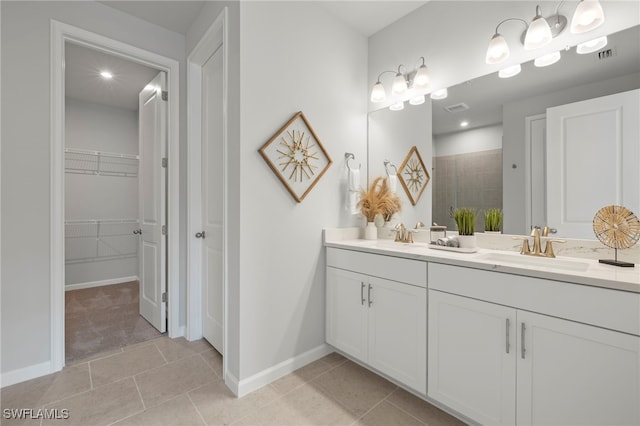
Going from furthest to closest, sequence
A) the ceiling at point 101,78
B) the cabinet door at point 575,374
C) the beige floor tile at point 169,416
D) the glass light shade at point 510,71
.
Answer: the ceiling at point 101,78
the glass light shade at point 510,71
the beige floor tile at point 169,416
the cabinet door at point 575,374

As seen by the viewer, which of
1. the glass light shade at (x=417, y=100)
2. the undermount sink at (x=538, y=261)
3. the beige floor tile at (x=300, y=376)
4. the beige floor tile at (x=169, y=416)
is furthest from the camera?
the glass light shade at (x=417, y=100)

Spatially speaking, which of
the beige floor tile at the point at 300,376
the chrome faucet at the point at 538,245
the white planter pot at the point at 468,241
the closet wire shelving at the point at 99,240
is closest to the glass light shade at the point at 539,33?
the chrome faucet at the point at 538,245

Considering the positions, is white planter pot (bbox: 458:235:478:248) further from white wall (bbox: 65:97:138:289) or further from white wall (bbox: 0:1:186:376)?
white wall (bbox: 65:97:138:289)

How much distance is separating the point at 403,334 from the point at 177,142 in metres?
2.37

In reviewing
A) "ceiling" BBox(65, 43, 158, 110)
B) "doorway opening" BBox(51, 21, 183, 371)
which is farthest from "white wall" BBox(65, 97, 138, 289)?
"ceiling" BBox(65, 43, 158, 110)

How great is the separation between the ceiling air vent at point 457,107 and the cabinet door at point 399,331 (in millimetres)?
1303

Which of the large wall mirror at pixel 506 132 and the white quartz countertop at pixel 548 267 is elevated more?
the large wall mirror at pixel 506 132

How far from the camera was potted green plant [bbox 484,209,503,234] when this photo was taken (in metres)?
1.81

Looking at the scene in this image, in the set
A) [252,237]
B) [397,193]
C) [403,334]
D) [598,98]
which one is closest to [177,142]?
[252,237]

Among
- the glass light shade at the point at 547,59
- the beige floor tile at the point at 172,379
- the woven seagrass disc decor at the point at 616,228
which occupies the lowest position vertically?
the beige floor tile at the point at 172,379

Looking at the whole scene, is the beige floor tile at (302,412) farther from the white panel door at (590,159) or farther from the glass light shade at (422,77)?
the glass light shade at (422,77)

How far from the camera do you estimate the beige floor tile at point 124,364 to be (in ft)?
6.28

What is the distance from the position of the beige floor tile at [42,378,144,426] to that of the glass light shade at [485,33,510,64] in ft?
9.65

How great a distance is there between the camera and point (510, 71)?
175 cm
